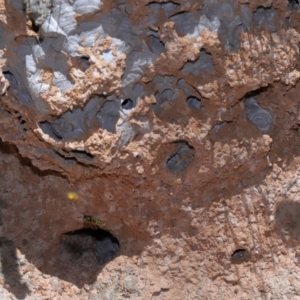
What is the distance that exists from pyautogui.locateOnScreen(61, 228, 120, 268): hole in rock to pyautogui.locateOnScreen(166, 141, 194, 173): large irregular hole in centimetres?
56

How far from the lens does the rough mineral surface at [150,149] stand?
1917 millimetres

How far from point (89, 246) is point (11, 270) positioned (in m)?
0.42

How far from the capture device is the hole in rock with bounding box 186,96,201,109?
6.91 ft

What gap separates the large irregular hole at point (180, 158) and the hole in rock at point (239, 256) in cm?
53

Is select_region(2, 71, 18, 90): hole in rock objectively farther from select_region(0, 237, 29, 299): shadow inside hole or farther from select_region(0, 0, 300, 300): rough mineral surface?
select_region(0, 237, 29, 299): shadow inside hole

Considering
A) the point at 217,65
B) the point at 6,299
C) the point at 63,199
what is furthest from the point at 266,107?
the point at 6,299

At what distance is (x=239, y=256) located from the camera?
2.46 metres

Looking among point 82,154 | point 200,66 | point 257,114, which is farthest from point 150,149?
point 257,114

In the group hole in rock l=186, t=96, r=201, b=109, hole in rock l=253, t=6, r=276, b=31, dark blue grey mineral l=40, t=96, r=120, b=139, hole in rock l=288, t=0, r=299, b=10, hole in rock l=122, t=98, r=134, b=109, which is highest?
hole in rock l=288, t=0, r=299, b=10

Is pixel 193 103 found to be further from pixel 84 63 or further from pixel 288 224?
pixel 288 224

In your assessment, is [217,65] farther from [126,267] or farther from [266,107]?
[126,267]

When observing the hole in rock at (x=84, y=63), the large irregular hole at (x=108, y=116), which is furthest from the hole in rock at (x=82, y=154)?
the hole in rock at (x=84, y=63)

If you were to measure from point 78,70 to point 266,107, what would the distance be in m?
0.89

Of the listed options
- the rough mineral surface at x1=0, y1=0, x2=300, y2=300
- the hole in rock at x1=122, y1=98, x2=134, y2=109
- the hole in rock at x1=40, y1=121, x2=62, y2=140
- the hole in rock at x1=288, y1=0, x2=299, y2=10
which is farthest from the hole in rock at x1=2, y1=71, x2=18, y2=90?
the hole in rock at x1=288, y1=0, x2=299, y2=10
